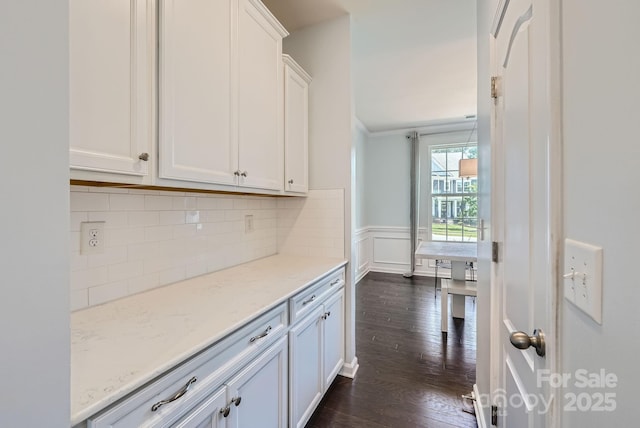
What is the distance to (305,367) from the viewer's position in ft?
5.04

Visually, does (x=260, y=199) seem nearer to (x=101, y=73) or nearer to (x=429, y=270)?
(x=101, y=73)

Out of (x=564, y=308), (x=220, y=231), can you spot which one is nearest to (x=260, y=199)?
(x=220, y=231)

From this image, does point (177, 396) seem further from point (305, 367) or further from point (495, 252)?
point (495, 252)

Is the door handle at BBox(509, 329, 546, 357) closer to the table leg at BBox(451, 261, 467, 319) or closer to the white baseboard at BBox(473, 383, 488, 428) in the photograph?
the white baseboard at BBox(473, 383, 488, 428)

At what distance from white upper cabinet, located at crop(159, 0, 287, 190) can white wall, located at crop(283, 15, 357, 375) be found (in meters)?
0.46

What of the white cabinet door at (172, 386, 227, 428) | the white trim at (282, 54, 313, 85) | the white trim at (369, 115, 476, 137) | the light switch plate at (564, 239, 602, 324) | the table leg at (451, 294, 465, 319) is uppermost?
the white trim at (369, 115, 476, 137)

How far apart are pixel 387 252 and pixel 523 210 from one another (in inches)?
182

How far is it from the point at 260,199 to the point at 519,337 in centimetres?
180

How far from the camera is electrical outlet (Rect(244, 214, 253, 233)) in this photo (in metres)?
2.00

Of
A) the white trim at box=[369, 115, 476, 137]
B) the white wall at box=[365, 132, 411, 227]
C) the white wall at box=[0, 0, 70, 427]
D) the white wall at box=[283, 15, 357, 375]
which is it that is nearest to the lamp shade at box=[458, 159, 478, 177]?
the white trim at box=[369, 115, 476, 137]

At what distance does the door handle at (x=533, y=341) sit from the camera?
2.25ft

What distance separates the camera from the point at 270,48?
5.71 feet

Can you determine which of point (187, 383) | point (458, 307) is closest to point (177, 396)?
point (187, 383)

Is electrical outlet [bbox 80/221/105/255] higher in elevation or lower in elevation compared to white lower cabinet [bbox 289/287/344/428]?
higher
